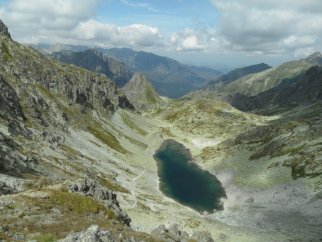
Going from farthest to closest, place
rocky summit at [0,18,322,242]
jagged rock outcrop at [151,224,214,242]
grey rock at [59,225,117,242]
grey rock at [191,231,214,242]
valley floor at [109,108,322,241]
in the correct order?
valley floor at [109,108,322,241], grey rock at [191,231,214,242], jagged rock outcrop at [151,224,214,242], rocky summit at [0,18,322,242], grey rock at [59,225,117,242]

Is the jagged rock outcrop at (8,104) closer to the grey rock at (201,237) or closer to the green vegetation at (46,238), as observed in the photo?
the grey rock at (201,237)

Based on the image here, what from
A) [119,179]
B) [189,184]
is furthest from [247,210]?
[119,179]

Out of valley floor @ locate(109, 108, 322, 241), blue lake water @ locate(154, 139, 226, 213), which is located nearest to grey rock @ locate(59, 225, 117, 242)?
valley floor @ locate(109, 108, 322, 241)

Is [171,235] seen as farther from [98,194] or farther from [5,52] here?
[5,52]

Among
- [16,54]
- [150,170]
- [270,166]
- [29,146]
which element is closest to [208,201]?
[270,166]

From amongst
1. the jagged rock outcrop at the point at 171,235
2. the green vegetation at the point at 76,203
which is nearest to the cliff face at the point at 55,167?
the green vegetation at the point at 76,203

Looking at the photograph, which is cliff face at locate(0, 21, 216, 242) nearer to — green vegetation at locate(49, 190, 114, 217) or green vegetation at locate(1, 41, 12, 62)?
green vegetation at locate(49, 190, 114, 217)
